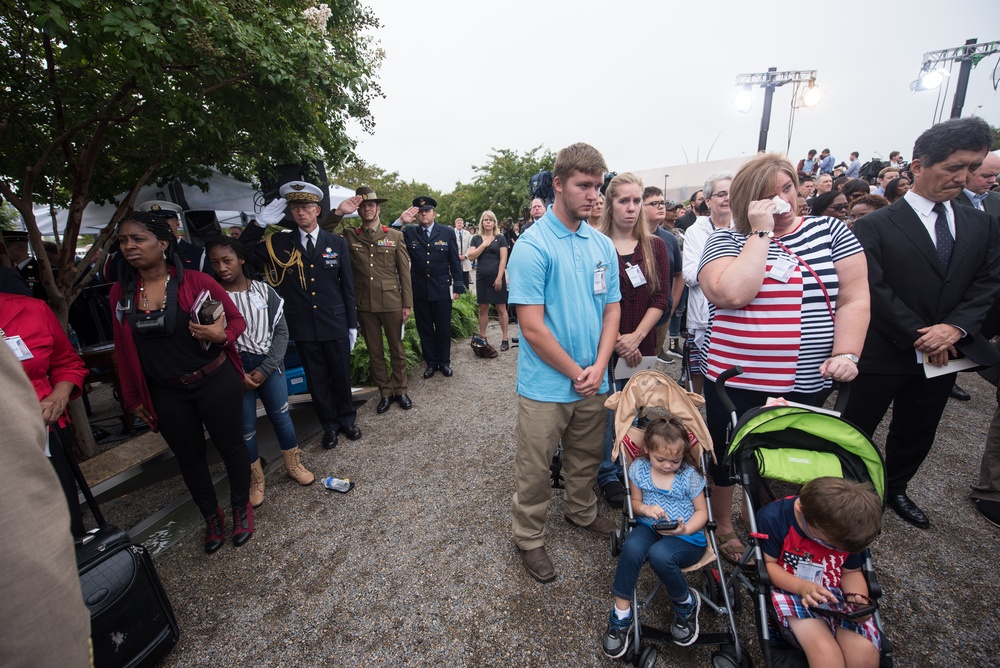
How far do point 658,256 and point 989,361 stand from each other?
6.32ft

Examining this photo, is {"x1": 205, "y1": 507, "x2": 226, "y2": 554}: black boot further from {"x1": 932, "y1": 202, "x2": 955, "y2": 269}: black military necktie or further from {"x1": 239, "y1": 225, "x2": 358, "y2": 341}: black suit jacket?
{"x1": 932, "y1": 202, "x2": 955, "y2": 269}: black military necktie

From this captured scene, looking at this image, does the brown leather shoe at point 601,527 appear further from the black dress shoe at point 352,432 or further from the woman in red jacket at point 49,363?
the woman in red jacket at point 49,363

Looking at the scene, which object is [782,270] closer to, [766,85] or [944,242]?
[944,242]

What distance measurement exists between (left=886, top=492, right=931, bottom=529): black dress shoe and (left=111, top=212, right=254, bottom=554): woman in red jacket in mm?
4444

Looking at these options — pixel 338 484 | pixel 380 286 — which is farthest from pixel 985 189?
pixel 338 484

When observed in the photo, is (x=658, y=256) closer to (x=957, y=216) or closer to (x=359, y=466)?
(x=957, y=216)

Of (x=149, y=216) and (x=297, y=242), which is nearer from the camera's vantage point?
(x=149, y=216)

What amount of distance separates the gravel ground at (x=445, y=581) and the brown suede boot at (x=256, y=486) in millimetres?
106

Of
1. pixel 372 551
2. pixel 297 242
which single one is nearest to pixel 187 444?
pixel 372 551

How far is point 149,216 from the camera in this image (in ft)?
7.94

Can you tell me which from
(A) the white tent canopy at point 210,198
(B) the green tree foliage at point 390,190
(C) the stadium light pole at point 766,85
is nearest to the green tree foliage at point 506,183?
(B) the green tree foliage at point 390,190

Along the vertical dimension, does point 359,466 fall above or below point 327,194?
below

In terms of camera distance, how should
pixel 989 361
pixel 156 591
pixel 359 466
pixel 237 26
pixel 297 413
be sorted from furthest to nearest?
pixel 297 413
pixel 359 466
pixel 237 26
pixel 989 361
pixel 156 591

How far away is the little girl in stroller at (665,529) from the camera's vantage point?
6.17 feet
